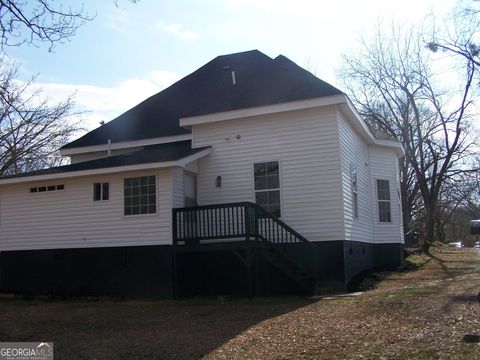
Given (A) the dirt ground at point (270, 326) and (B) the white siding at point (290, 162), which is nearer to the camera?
(A) the dirt ground at point (270, 326)

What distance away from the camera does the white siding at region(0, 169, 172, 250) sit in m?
15.1

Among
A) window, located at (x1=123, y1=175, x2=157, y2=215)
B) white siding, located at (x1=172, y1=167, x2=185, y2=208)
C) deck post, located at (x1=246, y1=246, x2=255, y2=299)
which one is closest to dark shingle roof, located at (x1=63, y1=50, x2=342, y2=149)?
white siding, located at (x1=172, y1=167, x2=185, y2=208)

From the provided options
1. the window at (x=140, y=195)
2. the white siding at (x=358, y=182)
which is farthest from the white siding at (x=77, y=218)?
the white siding at (x=358, y=182)

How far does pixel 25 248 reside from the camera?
16984 millimetres

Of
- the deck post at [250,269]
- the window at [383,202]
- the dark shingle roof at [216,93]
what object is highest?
the dark shingle roof at [216,93]

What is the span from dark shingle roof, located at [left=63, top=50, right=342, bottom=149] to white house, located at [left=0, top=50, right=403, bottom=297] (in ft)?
0.30

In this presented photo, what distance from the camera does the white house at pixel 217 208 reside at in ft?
48.3

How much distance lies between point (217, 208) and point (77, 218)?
4.66 m

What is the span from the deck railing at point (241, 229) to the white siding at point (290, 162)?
0.79 m

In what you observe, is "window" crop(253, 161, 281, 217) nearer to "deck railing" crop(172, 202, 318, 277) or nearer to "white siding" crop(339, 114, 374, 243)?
"deck railing" crop(172, 202, 318, 277)

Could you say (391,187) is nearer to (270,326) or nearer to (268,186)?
(268,186)

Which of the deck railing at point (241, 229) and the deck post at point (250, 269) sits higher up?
the deck railing at point (241, 229)

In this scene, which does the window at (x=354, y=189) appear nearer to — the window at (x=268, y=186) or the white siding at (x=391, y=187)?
the window at (x=268, y=186)

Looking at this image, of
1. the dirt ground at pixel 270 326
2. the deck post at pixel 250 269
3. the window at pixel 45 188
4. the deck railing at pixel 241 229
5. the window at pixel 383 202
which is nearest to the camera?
the dirt ground at pixel 270 326
